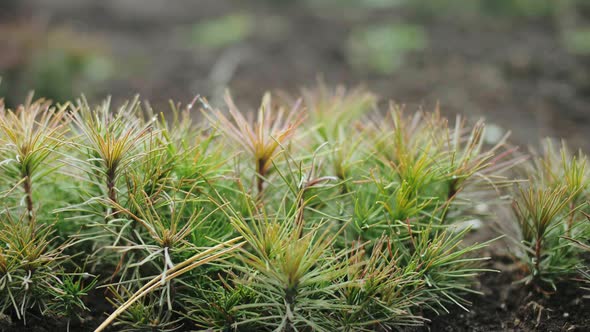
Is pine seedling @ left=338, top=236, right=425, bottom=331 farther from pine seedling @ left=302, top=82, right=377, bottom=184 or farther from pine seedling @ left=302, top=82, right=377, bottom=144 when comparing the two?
pine seedling @ left=302, top=82, right=377, bottom=144

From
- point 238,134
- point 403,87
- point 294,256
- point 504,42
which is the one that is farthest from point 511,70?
point 294,256

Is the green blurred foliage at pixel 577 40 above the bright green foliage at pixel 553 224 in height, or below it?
above

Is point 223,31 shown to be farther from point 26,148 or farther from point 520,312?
point 520,312

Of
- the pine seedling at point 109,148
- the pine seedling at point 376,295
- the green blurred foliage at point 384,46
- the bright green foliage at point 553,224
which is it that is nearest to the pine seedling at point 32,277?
the pine seedling at point 109,148

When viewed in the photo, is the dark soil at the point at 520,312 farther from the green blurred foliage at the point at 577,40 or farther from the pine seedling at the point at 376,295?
the green blurred foliage at the point at 577,40

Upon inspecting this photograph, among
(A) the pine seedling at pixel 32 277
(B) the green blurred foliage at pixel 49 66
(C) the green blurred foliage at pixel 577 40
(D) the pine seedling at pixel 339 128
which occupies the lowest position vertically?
(A) the pine seedling at pixel 32 277

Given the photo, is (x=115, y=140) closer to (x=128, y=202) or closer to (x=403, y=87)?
(x=128, y=202)

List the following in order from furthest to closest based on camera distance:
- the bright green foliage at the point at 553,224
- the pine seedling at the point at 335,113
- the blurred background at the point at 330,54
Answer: the blurred background at the point at 330,54, the pine seedling at the point at 335,113, the bright green foliage at the point at 553,224
